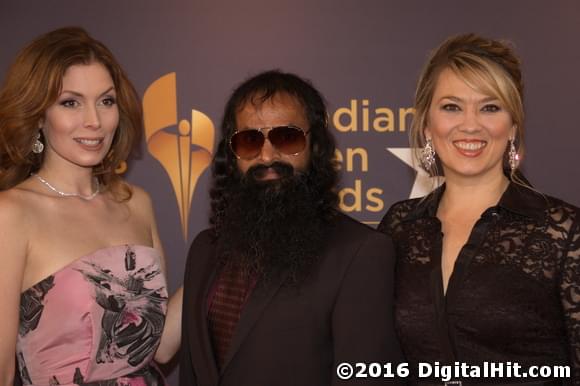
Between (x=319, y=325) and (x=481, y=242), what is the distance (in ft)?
2.19

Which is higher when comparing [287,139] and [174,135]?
[174,135]

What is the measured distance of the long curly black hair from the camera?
9.07ft

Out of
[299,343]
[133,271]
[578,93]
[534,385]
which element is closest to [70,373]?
[133,271]

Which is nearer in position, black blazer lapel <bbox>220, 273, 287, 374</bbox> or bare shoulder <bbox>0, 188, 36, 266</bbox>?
black blazer lapel <bbox>220, 273, 287, 374</bbox>

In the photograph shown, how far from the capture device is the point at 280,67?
423 centimetres

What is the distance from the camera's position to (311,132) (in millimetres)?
2814

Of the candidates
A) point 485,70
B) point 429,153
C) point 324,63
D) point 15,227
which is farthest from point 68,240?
point 324,63

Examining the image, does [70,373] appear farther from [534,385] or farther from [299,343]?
[534,385]

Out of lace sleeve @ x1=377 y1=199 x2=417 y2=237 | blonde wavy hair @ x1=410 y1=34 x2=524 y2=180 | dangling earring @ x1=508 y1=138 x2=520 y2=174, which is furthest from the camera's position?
lace sleeve @ x1=377 y1=199 x2=417 y2=237

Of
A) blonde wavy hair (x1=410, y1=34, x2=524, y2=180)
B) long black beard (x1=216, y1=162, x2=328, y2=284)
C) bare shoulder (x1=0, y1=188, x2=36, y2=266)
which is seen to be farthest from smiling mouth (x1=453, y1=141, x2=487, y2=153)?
bare shoulder (x1=0, y1=188, x2=36, y2=266)

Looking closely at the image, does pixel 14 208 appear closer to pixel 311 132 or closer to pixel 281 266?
pixel 281 266

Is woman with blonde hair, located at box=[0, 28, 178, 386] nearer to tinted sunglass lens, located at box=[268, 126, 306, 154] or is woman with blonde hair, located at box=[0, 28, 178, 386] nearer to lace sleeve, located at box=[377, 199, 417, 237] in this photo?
tinted sunglass lens, located at box=[268, 126, 306, 154]

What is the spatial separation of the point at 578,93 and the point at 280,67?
5.81ft

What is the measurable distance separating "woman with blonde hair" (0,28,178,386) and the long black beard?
0.47 metres
